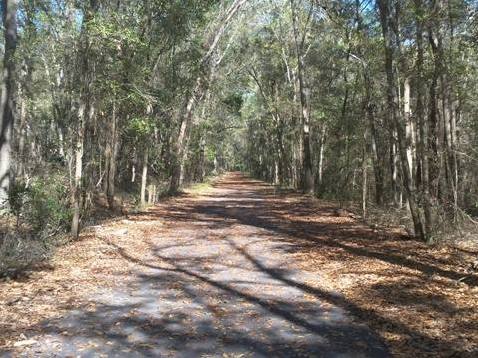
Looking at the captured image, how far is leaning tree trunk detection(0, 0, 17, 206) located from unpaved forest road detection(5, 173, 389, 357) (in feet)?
17.6

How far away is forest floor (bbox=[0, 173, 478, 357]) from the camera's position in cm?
593

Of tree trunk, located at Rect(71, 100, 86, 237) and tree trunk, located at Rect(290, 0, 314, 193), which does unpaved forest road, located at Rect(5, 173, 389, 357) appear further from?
tree trunk, located at Rect(290, 0, 314, 193)

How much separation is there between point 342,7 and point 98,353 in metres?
17.0

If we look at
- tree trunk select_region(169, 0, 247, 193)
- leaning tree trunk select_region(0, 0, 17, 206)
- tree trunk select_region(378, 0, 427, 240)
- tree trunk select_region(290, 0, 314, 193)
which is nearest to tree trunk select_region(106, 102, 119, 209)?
leaning tree trunk select_region(0, 0, 17, 206)

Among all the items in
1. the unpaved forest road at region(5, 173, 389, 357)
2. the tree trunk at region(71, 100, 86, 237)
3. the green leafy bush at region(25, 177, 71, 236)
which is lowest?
the unpaved forest road at region(5, 173, 389, 357)

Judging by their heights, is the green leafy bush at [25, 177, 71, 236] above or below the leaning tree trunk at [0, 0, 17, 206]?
below

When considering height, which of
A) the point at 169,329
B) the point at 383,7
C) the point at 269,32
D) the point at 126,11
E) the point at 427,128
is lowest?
the point at 169,329

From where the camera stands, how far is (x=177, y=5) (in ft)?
62.3

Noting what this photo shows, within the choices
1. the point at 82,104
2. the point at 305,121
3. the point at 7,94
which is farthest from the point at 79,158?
the point at 305,121

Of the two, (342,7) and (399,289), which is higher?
(342,7)

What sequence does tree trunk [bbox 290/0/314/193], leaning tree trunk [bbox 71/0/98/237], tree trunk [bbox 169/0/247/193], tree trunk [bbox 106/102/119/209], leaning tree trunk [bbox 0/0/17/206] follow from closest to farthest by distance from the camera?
leaning tree trunk [bbox 71/0/98/237] < leaning tree trunk [bbox 0/0/17/206] < tree trunk [bbox 106/102/119/209] < tree trunk [bbox 169/0/247/193] < tree trunk [bbox 290/0/314/193]

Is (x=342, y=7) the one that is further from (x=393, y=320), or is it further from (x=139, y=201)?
(x=393, y=320)

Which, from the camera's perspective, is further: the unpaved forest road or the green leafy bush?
the green leafy bush

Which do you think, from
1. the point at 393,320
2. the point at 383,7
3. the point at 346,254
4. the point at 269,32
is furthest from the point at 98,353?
the point at 269,32
